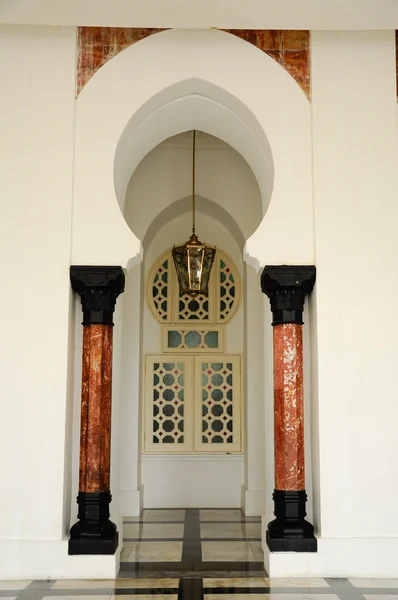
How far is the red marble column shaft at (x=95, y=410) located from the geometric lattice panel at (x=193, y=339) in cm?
329

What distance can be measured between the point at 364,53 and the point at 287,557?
409 cm

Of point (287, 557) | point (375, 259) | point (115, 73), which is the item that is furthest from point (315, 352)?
point (115, 73)

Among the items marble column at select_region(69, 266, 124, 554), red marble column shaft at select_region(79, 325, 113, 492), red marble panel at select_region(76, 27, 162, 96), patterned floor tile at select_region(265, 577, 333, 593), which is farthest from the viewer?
red marble panel at select_region(76, 27, 162, 96)

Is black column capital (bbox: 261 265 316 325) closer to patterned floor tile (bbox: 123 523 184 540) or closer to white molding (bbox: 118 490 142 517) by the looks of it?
patterned floor tile (bbox: 123 523 184 540)

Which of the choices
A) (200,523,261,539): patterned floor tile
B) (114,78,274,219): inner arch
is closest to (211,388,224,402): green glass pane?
(200,523,261,539): patterned floor tile

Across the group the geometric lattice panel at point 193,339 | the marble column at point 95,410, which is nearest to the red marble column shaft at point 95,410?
the marble column at point 95,410

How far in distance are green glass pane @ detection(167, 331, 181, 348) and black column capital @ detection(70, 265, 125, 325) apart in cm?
330

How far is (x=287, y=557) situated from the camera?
16.9 ft

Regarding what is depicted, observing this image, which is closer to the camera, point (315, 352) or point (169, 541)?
point (315, 352)

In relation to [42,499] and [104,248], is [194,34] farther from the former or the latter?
[42,499]

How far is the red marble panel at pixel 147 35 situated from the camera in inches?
224

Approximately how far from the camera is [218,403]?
8.67 m

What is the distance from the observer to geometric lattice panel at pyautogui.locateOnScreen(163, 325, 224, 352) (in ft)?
28.8

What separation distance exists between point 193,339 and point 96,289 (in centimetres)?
351
